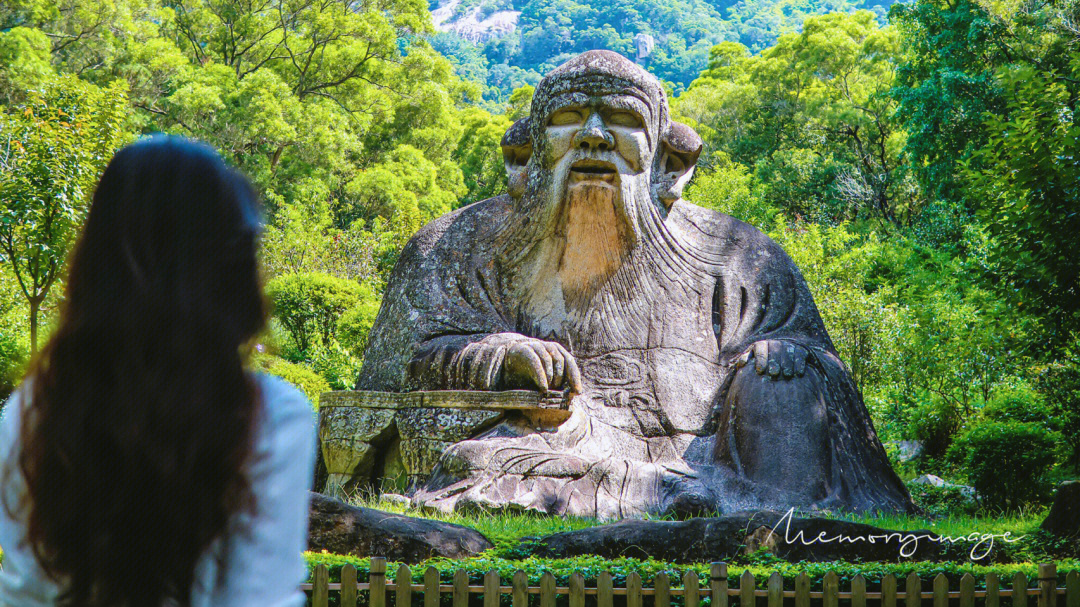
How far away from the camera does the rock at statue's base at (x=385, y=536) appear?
502cm

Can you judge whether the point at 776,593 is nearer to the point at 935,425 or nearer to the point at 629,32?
the point at 935,425

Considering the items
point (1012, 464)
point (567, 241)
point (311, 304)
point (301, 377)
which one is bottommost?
point (1012, 464)

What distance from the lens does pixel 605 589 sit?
445 cm

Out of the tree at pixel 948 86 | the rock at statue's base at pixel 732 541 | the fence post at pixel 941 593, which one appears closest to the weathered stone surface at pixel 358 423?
the rock at statue's base at pixel 732 541

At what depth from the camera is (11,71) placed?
67.4 feet

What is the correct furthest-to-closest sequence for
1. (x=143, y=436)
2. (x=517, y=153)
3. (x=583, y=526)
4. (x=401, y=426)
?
(x=517, y=153), (x=401, y=426), (x=583, y=526), (x=143, y=436)

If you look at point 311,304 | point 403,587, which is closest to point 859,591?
point 403,587

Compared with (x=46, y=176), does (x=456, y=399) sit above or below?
below

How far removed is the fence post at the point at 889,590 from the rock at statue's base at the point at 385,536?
170cm

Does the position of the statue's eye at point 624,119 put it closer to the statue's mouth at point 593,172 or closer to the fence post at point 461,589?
the statue's mouth at point 593,172

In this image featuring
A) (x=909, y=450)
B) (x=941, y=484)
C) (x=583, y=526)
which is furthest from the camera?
(x=909, y=450)

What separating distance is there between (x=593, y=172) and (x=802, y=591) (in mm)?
3313

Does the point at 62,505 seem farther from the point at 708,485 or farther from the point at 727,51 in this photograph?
the point at 727,51

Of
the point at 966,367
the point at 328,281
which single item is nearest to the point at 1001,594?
the point at 966,367
